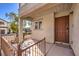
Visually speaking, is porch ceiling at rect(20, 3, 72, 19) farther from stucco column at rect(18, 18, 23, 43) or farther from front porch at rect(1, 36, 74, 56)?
front porch at rect(1, 36, 74, 56)

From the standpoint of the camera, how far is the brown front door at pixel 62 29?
76.9 inches

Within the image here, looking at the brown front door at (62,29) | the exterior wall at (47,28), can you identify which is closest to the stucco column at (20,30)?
the exterior wall at (47,28)

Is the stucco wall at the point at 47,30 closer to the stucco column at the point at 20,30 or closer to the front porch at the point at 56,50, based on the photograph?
the front porch at the point at 56,50

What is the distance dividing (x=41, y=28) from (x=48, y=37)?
0.19 m

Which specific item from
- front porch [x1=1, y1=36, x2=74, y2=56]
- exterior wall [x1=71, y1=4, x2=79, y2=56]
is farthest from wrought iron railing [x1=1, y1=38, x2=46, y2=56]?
exterior wall [x1=71, y1=4, x2=79, y2=56]

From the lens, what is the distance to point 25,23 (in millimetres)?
1989

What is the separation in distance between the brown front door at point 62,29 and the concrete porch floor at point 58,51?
0.38 feet

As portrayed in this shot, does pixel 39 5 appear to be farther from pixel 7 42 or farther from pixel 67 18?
pixel 7 42

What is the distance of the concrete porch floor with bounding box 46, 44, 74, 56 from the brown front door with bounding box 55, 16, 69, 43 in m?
0.12

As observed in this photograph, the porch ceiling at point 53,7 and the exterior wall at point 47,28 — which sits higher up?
the porch ceiling at point 53,7

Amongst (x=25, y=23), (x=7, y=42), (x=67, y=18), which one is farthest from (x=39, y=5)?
(x=7, y=42)

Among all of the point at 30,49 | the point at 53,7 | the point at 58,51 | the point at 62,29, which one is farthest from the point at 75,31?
the point at 30,49

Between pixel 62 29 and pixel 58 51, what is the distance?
0.37 m

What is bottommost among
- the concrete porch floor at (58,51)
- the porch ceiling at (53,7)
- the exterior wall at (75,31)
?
the concrete porch floor at (58,51)
